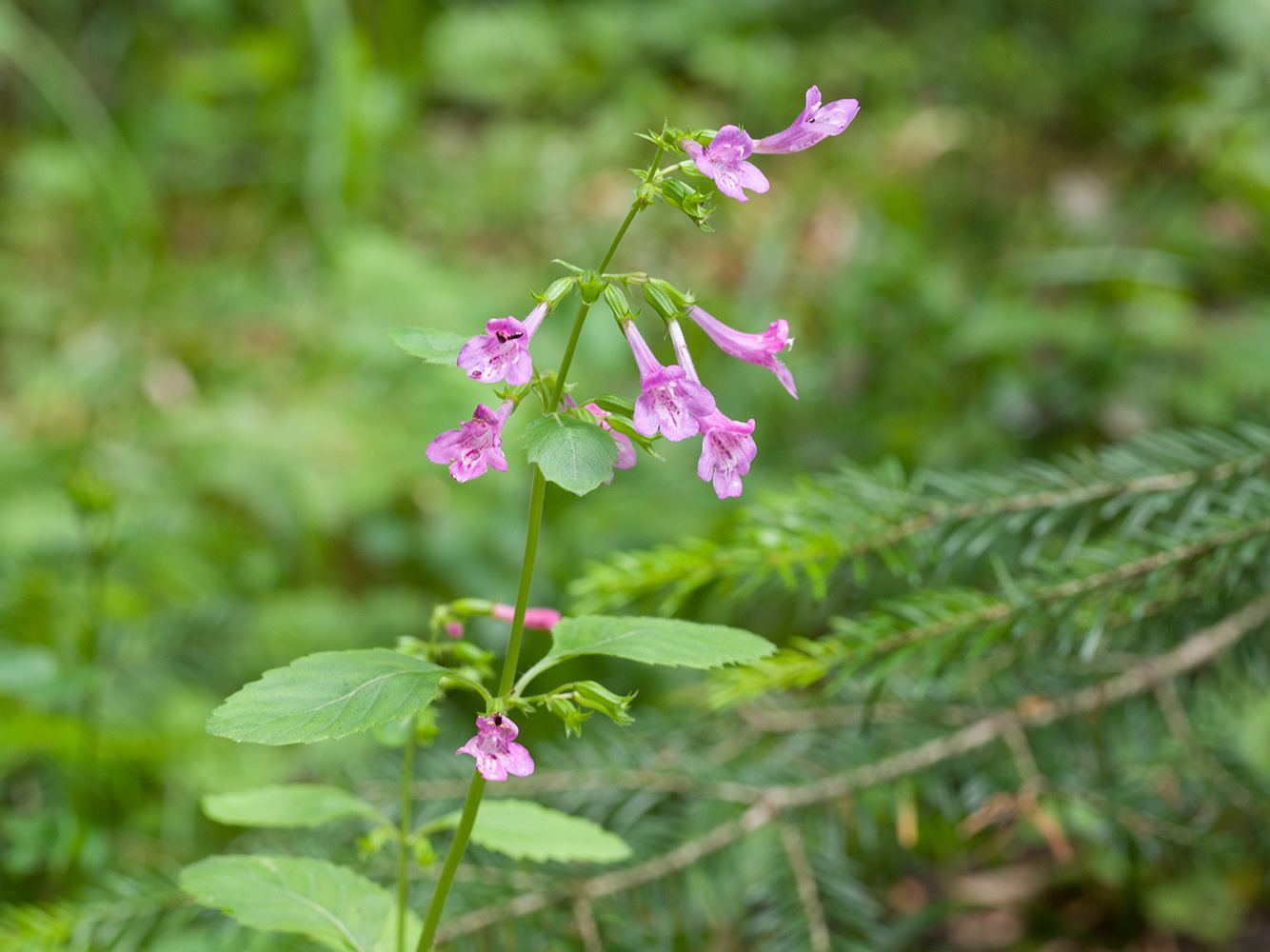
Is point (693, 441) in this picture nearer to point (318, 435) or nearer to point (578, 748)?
point (318, 435)

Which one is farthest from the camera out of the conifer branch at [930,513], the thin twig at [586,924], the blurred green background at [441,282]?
the blurred green background at [441,282]

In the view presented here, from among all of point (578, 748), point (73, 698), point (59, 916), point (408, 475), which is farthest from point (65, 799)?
point (408, 475)

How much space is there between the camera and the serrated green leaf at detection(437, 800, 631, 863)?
37.4 inches

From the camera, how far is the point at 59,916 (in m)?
1.27

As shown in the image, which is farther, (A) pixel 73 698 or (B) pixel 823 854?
(A) pixel 73 698

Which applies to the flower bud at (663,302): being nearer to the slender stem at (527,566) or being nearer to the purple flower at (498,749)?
the slender stem at (527,566)

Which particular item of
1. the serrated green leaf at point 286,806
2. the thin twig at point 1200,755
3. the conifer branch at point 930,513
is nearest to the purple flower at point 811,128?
the conifer branch at point 930,513

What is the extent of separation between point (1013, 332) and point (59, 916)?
9.63 feet

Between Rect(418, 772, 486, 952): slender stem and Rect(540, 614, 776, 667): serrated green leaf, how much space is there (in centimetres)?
12

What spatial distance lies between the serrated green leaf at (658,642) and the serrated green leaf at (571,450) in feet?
0.50

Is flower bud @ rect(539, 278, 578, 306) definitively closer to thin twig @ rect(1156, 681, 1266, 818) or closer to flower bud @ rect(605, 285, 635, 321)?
flower bud @ rect(605, 285, 635, 321)

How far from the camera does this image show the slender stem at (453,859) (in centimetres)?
79

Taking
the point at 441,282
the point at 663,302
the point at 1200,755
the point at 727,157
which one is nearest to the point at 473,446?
the point at 663,302

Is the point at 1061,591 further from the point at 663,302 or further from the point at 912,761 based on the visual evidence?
the point at 663,302
